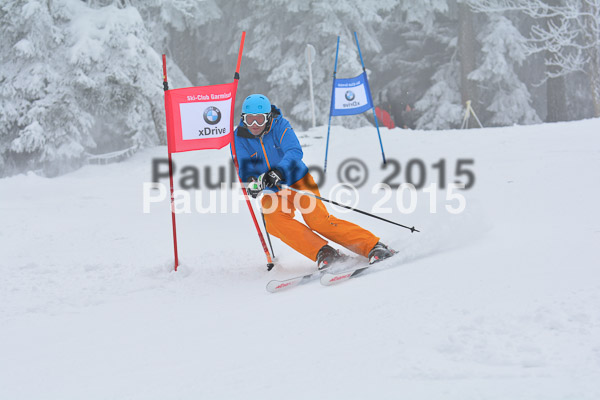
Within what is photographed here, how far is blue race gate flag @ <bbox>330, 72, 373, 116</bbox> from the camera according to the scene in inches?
414

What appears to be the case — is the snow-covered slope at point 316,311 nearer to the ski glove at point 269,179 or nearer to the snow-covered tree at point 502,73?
the ski glove at point 269,179

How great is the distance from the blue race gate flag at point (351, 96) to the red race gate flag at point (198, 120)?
17.7 feet

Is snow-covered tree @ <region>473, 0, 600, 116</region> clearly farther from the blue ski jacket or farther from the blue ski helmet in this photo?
the blue ski helmet

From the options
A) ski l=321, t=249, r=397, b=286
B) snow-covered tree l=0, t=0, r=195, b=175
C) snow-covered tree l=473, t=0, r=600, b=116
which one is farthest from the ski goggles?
snow-covered tree l=473, t=0, r=600, b=116


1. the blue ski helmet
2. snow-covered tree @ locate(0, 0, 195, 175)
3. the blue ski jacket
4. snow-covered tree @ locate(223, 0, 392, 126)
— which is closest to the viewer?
the blue ski helmet

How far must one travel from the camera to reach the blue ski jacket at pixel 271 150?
16.3ft

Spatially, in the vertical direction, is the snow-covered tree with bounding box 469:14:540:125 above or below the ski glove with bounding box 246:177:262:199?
above

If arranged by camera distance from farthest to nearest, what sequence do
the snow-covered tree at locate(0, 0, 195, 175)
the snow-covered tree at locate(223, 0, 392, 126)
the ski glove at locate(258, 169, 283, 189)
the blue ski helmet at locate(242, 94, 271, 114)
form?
the snow-covered tree at locate(223, 0, 392, 126) → the snow-covered tree at locate(0, 0, 195, 175) → the blue ski helmet at locate(242, 94, 271, 114) → the ski glove at locate(258, 169, 283, 189)

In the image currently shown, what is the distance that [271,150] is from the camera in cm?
509

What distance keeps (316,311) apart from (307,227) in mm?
1809

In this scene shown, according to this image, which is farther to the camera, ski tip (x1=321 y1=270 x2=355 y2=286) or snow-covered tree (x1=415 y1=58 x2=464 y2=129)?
snow-covered tree (x1=415 y1=58 x2=464 y2=129)

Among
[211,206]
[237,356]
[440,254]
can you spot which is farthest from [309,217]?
[211,206]

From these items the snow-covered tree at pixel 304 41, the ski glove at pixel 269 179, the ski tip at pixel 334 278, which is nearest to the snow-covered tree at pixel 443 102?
the snow-covered tree at pixel 304 41

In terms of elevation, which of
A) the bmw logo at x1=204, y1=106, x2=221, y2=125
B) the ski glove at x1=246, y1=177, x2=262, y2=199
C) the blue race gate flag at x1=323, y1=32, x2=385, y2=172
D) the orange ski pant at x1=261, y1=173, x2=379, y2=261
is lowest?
the orange ski pant at x1=261, y1=173, x2=379, y2=261
